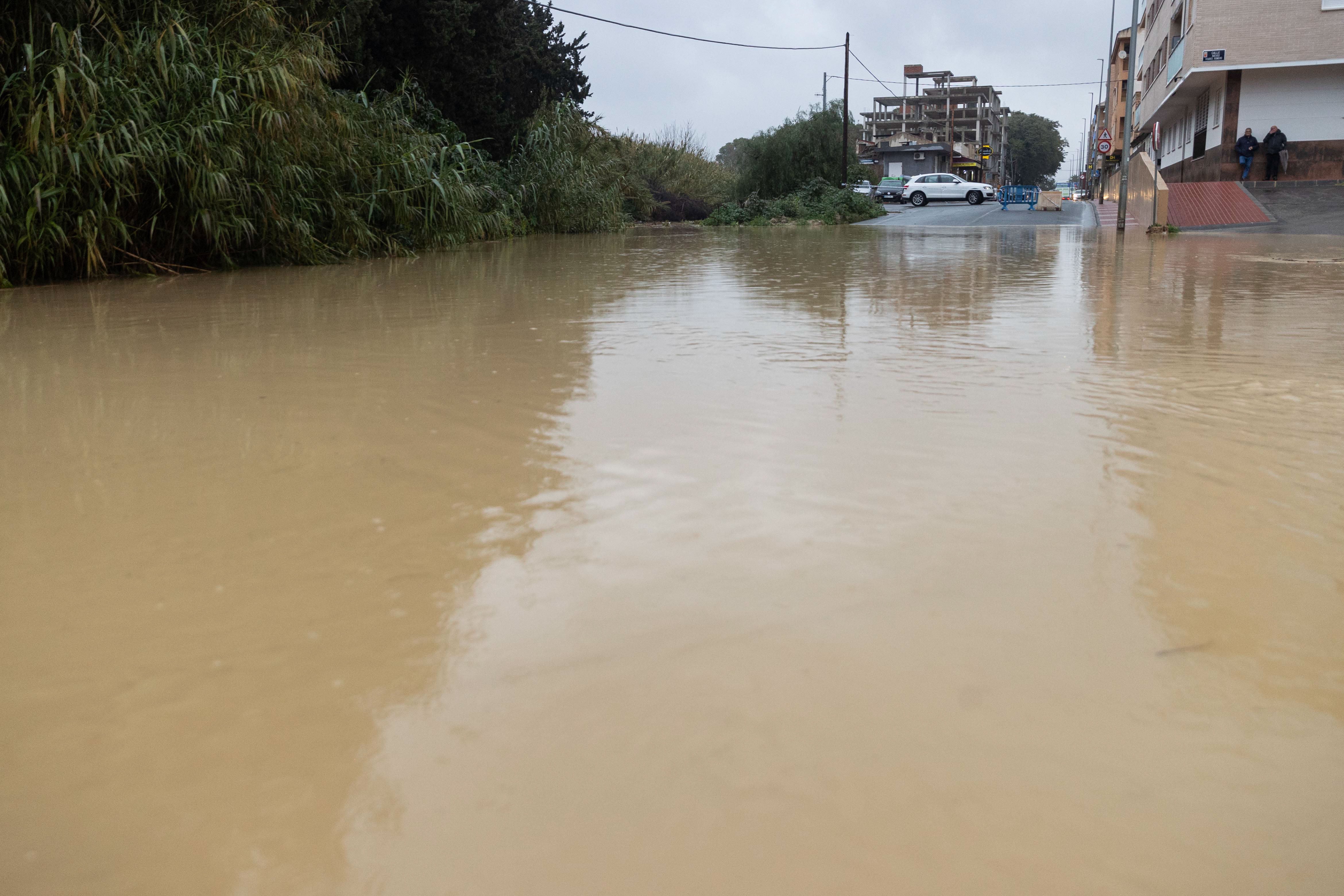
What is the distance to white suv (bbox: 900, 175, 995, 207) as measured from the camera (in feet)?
149

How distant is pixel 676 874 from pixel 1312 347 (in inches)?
210

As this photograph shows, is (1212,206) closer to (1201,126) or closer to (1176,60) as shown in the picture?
(1176,60)

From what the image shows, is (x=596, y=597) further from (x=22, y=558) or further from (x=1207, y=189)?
(x=1207, y=189)

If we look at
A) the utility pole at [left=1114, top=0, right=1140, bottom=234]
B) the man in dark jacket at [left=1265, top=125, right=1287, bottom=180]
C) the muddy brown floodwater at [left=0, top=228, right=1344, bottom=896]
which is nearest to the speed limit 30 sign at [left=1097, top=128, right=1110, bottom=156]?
the man in dark jacket at [left=1265, top=125, right=1287, bottom=180]

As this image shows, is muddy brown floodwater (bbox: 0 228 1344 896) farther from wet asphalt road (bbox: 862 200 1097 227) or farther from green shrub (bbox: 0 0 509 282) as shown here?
wet asphalt road (bbox: 862 200 1097 227)

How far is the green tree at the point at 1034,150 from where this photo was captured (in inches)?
5148

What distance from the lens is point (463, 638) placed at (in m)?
2.28

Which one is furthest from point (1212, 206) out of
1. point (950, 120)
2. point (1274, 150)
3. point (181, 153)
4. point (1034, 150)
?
point (1034, 150)

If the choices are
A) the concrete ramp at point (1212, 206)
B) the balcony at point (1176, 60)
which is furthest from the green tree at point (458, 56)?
the balcony at point (1176, 60)

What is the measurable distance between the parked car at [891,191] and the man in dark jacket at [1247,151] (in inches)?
806

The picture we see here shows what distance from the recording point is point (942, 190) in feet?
152

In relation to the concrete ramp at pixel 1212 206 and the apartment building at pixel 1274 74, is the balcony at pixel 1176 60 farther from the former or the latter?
the concrete ramp at pixel 1212 206

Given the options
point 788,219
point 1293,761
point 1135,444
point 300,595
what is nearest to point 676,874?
point 1293,761

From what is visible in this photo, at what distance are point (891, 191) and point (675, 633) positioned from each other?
159 feet
